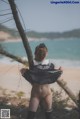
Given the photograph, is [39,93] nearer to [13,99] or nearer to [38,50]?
[38,50]

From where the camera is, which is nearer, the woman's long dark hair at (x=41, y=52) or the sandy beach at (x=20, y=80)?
the woman's long dark hair at (x=41, y=52)

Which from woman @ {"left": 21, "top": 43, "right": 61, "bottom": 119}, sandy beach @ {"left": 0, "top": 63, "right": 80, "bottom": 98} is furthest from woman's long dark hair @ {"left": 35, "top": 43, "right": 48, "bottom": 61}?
sandy beach @ {"left": 0, "top": 63, "right": 80, "bottom": 98}

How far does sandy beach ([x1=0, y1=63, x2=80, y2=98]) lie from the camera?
16.9 feet

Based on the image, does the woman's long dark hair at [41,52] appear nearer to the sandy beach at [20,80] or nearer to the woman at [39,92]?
the woman at [39,92]

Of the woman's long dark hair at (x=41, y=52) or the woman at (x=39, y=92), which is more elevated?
the woman's long dark hair at (x=41, y=52)

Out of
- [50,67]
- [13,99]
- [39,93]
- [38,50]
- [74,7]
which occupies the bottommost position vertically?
[13,99]

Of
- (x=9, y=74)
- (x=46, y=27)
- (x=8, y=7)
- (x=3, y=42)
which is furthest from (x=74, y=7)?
(x=9, y=74)

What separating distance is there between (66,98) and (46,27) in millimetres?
1172

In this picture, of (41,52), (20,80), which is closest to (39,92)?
(41,52)

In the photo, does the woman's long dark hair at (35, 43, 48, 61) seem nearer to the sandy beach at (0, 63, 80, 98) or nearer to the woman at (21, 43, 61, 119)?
the woman at (21, 43, 61, 119)

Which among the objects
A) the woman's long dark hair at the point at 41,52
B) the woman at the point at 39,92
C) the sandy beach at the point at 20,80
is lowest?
the sandy beach at the point at 20,80

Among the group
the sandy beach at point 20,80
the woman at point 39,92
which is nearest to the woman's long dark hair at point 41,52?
the woman at point 39,92

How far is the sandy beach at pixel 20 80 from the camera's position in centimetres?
514

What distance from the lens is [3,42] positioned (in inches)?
181
